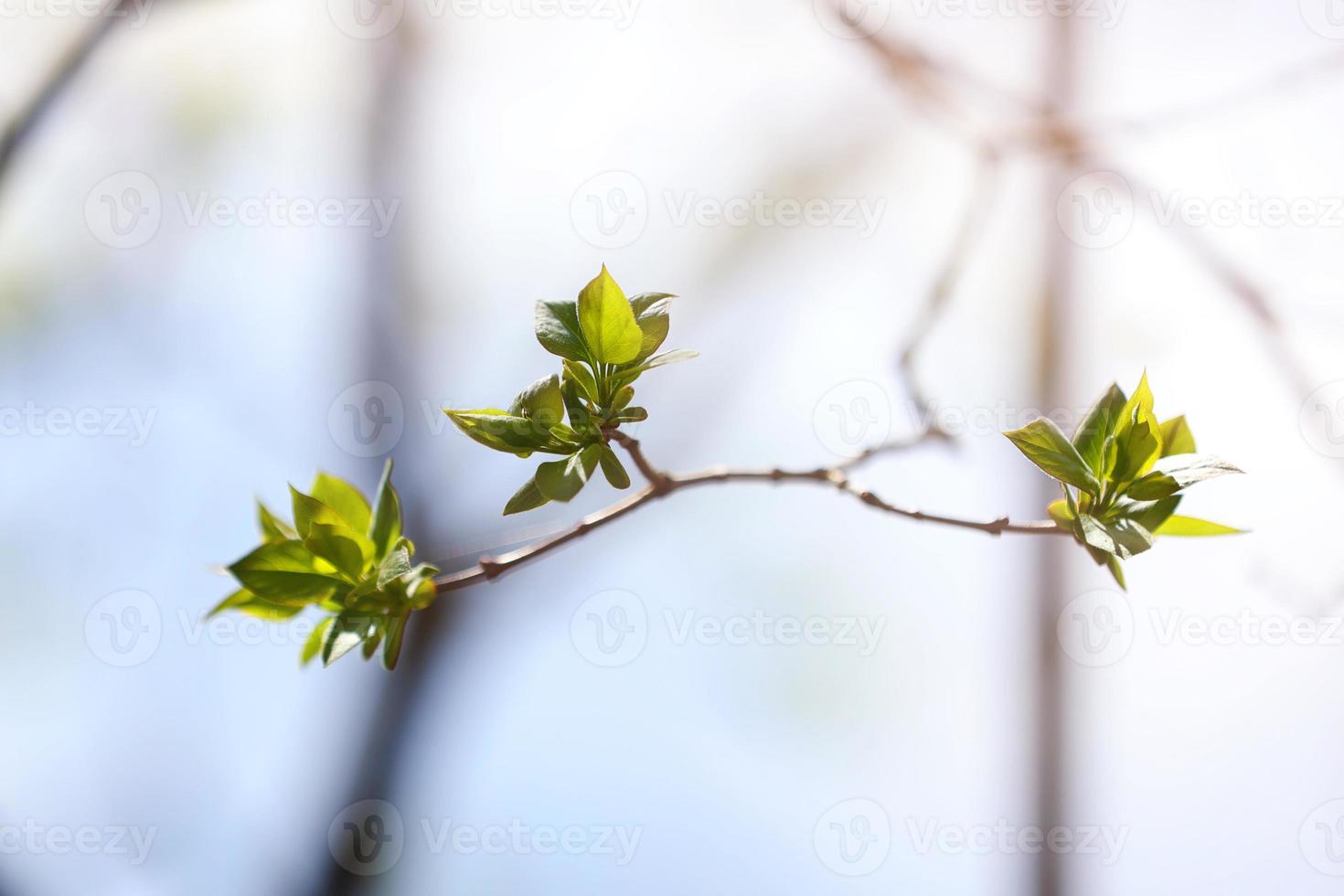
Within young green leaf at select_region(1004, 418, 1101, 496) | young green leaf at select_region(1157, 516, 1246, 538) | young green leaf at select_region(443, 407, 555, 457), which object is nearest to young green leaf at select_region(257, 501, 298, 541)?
young green leaf at select_region(443, 407, 555, 457)

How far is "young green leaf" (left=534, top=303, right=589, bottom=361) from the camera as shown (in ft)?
2.00

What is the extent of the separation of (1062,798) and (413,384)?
1889mm

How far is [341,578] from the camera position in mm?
693

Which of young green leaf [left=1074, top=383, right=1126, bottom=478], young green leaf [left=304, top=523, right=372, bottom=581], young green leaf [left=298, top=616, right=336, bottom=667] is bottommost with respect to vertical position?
young green leaf [left=298, top=616, right=336, bottom=667]

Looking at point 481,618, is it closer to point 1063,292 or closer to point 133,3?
point 133,3

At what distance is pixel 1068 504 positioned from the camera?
2.00 feet

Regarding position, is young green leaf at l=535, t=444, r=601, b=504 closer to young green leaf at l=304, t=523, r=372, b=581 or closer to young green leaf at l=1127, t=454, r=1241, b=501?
young green leaf at l=304, t=523, r=372, b=581

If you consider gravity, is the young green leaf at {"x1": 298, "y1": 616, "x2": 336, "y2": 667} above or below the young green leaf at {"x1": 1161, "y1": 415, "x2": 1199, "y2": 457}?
below

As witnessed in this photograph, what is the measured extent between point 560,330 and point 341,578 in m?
0.32

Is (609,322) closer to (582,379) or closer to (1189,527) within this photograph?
(582,379)

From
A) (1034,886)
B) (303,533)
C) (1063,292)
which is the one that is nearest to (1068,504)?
(303,533)

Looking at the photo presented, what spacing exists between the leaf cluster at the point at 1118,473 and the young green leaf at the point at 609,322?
31 centimetres

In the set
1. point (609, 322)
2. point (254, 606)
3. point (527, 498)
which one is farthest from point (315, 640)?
point (609, 322)

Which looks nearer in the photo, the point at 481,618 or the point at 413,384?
the point at 413,384
